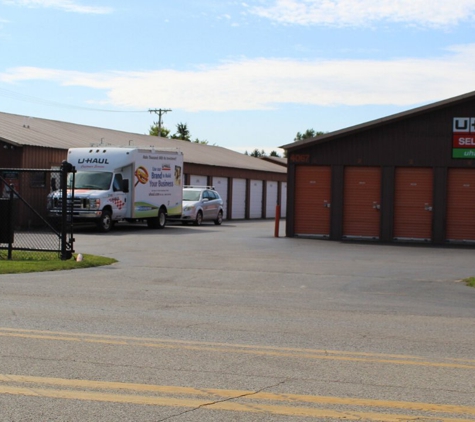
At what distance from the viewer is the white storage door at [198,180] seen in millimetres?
45469

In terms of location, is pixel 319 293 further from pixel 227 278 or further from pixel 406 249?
pixel 406 249

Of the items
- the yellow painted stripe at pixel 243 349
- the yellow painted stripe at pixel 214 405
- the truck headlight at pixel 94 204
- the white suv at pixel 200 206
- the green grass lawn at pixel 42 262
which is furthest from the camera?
the white suv at pixel 200 206

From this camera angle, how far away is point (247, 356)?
7844mm

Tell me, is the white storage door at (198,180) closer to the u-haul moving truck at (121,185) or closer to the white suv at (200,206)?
the white suv at (200,206)

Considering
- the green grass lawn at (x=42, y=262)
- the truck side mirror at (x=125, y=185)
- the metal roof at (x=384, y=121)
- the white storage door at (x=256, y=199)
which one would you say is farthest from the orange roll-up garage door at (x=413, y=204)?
the white storage door at (x=256, y=199)

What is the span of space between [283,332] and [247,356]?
153cm

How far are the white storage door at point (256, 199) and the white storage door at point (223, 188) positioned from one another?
3454 millimetres

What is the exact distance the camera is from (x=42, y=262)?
1727cm

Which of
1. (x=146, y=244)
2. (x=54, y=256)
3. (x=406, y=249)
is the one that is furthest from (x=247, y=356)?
(x=406, y=249)

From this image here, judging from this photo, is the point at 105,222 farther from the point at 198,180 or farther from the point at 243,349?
the point at 243,349

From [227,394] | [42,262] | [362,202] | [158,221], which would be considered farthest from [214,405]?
[158,221]

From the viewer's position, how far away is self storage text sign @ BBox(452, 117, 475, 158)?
29.1 m

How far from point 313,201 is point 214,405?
81.5 ft

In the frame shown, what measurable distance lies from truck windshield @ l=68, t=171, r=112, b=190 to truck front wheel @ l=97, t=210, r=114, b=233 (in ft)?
3.50
